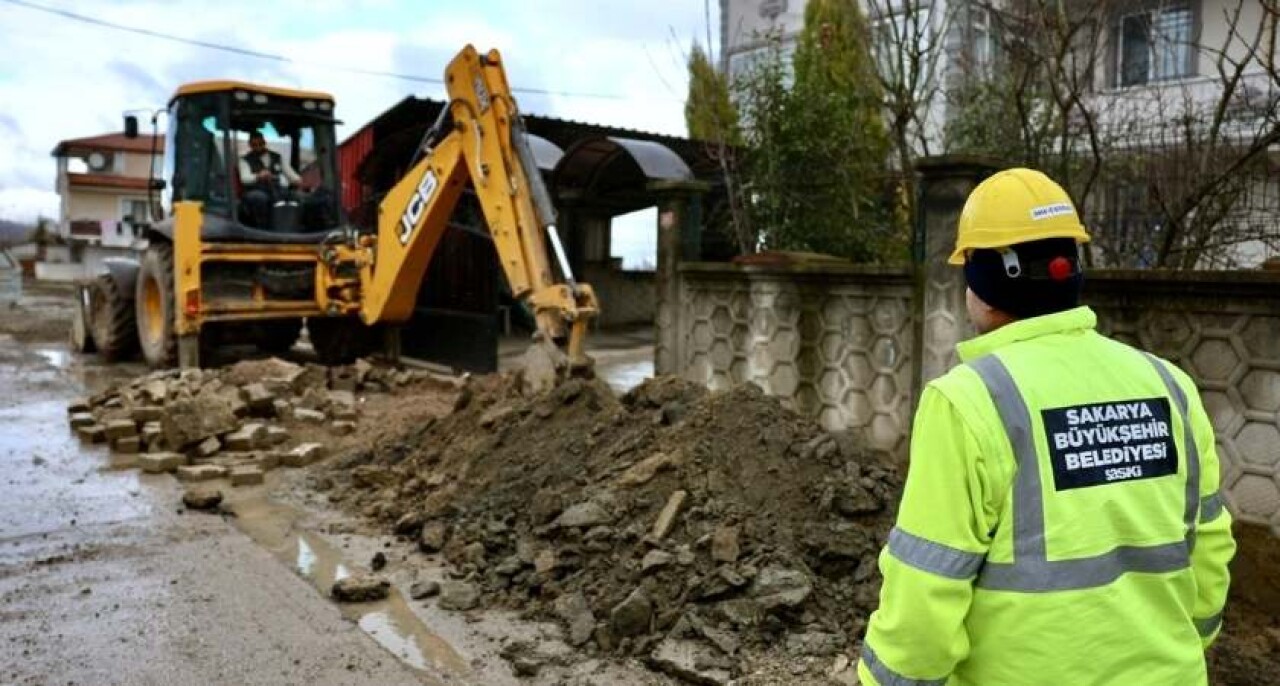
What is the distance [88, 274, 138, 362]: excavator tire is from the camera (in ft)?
41.3

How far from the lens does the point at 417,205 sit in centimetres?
917

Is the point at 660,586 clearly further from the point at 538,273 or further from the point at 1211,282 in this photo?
the point at 538,273

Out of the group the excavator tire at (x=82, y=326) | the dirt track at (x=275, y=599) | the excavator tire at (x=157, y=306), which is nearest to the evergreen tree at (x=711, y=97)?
A: the dirt track at (x=275, y=599)

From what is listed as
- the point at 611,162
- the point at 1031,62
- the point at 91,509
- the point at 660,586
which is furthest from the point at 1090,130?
the point at 611,162

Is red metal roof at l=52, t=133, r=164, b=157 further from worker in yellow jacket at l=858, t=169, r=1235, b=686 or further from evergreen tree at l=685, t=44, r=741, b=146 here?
worker in yellow jacket at l=858, t=169, r=1235, b=686

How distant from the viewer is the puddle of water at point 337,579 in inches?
157

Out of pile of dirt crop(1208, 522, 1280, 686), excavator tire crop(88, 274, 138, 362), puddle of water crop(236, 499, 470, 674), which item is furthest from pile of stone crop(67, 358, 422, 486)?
pile of dirt crop(1208, 522, 1280, 686)

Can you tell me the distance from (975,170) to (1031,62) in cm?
162

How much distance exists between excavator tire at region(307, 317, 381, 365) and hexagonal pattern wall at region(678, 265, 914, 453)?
6.19 m

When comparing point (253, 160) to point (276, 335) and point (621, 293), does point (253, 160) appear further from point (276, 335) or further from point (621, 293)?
point (621, 293)

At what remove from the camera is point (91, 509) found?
612cm

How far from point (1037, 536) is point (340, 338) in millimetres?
11001

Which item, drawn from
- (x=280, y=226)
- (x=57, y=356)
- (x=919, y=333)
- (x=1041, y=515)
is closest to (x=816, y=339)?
(x=919, y=333)

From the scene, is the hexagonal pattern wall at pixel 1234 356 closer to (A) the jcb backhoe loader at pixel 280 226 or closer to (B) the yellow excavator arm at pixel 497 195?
(B) the yellow excavator arm at pixel 497 195
